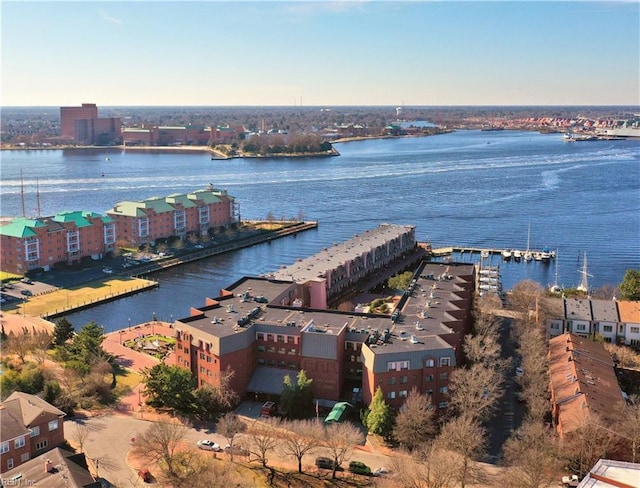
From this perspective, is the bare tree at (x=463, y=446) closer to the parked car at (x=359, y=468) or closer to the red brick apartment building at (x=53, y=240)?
the parked car at (x=359, y=468)

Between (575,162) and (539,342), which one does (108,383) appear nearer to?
(539,342)

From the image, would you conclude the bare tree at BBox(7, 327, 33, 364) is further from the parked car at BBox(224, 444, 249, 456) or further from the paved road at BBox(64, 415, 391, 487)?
the parked car at BBox(224, 444, 249, 456)

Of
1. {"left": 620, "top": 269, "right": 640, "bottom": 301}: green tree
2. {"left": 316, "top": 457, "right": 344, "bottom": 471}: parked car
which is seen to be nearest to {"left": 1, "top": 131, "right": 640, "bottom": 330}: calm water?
{"left": 620, "top": 269, "right": 640, "bottom": 301}: green tree

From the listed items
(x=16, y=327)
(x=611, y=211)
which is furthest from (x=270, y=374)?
(x=611, y=211)

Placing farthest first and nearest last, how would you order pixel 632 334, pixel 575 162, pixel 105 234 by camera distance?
pixel 575 162, pixel 105 234, pixel 632 334

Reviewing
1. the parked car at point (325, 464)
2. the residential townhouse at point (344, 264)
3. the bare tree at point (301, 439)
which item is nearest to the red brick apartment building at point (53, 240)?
the residential townhouse at point (344, 264)

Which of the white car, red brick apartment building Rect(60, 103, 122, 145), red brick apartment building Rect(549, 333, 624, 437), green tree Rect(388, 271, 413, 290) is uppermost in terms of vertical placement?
red brick apartment building Rect(60, 103, 122, 145)

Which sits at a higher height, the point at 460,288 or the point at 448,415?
the point at 460,288
